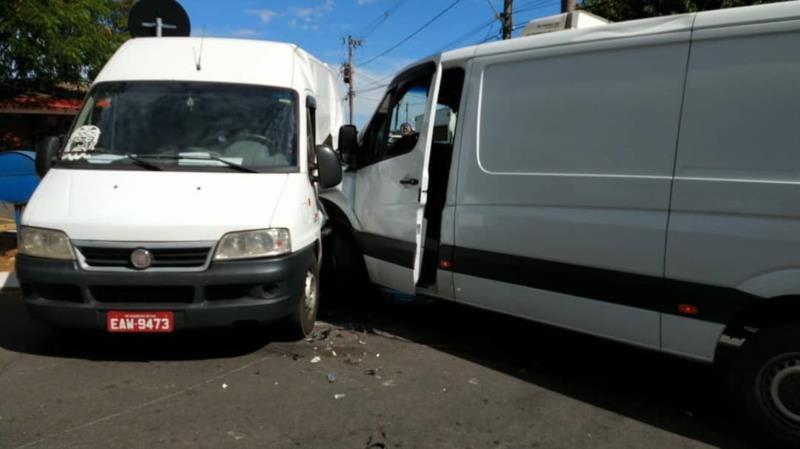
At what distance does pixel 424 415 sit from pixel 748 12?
293 cm

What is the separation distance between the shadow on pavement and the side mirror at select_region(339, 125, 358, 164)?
1.55 metres

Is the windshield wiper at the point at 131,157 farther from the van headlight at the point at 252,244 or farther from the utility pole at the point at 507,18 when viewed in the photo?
the utility pole at the point at 507,18

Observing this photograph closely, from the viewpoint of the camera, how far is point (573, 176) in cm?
414

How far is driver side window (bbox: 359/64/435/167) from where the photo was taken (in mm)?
5434

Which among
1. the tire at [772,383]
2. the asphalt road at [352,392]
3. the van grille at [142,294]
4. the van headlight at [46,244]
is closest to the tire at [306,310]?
the asphalt road at [352,392]

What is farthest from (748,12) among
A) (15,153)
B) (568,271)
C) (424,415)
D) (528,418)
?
(15,153)

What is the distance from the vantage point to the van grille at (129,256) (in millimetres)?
4141

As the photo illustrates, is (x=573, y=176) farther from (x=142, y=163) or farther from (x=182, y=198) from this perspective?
(x=142, y=163)

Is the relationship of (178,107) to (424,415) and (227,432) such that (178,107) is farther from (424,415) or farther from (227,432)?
(424,415)

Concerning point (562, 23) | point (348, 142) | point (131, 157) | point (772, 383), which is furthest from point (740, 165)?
point (131, 157)

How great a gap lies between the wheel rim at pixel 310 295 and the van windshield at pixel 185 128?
2.99 ft

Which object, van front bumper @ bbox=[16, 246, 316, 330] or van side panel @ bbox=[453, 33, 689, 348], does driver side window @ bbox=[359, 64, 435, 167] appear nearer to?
van side panel @ bbox=[453, 33, 689, 348]

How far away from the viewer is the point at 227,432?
348 centimetres

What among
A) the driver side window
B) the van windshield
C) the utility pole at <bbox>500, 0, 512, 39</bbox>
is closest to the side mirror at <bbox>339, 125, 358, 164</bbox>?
the driver side window
